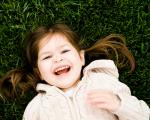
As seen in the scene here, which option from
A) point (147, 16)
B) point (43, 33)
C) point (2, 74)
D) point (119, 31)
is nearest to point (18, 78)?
point (2, 74)

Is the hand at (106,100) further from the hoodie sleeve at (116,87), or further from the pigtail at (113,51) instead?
the pigtail at (113,51)

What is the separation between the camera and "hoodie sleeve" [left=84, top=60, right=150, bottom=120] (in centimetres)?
363

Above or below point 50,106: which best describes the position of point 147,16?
above

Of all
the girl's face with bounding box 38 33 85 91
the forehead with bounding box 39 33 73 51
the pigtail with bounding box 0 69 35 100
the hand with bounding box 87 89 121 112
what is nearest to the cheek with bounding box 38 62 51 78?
the girl's face with bounding box 38 33 85 91

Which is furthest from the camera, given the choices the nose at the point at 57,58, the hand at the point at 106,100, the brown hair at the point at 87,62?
the brown hair at the point at 87,62

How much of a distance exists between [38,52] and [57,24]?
32 centimetres

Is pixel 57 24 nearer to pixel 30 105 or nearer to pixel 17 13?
pixel 17 13

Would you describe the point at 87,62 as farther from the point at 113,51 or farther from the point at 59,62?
the point at 59,62

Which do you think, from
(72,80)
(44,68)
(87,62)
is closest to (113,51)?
(87,62)

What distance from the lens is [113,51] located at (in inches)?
165

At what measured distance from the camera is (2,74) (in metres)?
4.24

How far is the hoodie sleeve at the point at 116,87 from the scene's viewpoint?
3.63 metres

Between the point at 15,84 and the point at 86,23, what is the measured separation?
0.79 m

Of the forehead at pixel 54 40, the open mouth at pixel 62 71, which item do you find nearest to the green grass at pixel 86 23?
the forehead at pixel 54 40
